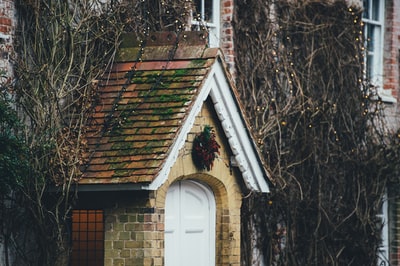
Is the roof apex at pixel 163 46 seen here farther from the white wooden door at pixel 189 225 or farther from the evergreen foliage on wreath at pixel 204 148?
the white wooden door at pixel 189 225

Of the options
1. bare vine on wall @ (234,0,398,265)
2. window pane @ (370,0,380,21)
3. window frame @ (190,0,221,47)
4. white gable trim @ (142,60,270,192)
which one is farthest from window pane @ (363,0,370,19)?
white gable trim @ (142,60,270,192)

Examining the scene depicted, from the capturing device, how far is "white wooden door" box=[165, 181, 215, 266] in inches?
610

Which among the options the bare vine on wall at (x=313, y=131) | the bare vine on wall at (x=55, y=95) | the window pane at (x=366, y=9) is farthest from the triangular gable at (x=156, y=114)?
the window pane at (x=366, y=9)

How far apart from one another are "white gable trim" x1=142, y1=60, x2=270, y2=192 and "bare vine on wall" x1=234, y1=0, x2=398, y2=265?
6.50 feet

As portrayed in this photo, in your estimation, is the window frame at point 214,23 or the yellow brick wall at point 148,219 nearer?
the yellow brick wall at point 148,219

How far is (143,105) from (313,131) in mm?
5297

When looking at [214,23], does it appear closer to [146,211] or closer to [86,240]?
[86,240]

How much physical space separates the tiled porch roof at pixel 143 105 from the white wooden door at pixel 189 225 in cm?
116

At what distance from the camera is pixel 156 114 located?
14859 millimetres

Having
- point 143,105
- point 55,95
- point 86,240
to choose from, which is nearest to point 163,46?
point 143,105

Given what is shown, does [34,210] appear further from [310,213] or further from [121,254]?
[310,213]

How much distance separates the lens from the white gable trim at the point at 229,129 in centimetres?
1468

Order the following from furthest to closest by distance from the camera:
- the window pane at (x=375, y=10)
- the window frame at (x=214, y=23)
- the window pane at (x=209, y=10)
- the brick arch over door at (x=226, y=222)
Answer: the window pane at (x=375, y=10)
the window pane at (x=209, y=10)
the window frame at (x=214, y=23)
the brick arch over door at (x=226, y=222)

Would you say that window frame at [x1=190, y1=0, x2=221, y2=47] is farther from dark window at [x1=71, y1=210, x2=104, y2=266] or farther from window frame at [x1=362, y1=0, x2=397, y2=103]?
window frame at [x1=362, y1=0, x2=397, y2=103]
